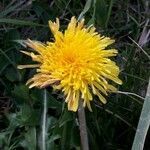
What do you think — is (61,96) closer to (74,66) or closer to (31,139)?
(31,139)

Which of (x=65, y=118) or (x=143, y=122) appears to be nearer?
(x=143, y=122)

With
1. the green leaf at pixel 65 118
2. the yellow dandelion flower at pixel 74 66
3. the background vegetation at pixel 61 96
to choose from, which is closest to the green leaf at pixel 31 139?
the background vegetation at pixel 61 96

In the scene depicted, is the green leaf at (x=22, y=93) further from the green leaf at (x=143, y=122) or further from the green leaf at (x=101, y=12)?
the green leaf at (x=143, y=122)

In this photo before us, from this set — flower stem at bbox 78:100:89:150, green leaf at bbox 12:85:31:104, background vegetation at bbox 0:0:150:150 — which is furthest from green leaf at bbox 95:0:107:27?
flower stem at bbox 78:100:89:150

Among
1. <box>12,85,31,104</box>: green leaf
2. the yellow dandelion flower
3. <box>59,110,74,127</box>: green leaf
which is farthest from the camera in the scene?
<box>12,85,31,104</box>: green leaf

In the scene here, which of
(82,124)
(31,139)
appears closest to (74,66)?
(82,124)

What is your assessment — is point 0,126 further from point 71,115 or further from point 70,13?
point 70,13

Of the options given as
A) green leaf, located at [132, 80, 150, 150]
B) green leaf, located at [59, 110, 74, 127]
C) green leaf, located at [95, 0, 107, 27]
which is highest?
green leaf, located at [95, 0, 107, 27]

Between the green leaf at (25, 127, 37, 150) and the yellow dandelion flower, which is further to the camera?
the green leaf at (25, 127, 37, 150)

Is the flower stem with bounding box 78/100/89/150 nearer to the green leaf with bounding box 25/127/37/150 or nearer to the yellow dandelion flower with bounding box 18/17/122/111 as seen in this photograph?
the yellow dandelion flower with bounding box 18/17/122/111
